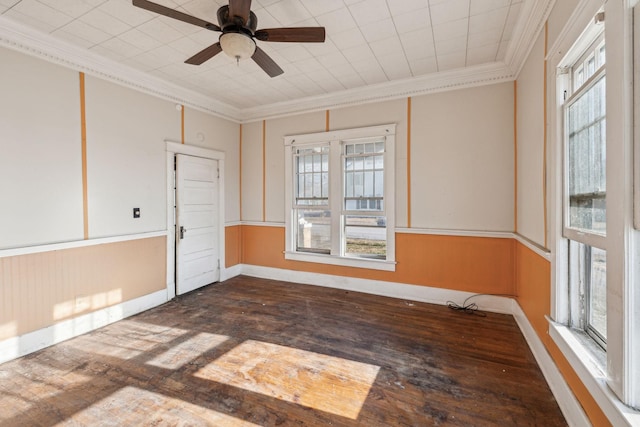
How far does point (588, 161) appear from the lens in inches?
68.1

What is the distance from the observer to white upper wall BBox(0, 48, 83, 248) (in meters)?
2.63

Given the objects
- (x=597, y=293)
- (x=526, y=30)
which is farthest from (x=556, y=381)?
(x=526, y=30)

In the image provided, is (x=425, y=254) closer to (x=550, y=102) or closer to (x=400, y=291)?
(x=400, y=291)

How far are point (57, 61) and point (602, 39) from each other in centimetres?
458

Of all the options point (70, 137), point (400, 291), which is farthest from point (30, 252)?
point (400, 291)

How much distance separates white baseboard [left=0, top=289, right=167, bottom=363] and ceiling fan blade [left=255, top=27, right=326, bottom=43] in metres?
3.49

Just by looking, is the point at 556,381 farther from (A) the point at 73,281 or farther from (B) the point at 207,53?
(A) the point at 73,281

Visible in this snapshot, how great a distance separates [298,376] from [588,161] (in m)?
2.56

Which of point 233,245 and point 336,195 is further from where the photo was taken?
point 233,245

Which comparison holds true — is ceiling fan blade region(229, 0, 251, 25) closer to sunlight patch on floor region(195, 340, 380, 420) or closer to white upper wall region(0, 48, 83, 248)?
white upper wall region(0, 48, 83, 248)

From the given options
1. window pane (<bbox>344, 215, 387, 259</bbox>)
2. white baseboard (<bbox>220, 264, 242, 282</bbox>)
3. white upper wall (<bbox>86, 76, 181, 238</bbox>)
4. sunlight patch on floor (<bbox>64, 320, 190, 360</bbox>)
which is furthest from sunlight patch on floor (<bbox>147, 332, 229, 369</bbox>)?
window pane (<bbox>344, 215, 387, 259</bbox>)

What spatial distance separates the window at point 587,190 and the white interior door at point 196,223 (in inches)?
175

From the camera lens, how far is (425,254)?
13.3 feet

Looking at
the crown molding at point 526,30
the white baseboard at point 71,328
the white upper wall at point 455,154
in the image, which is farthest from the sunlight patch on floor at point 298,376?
the crown molding at point 526,30
